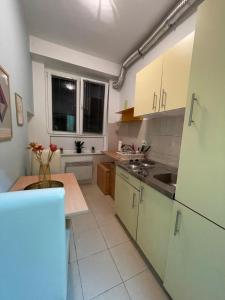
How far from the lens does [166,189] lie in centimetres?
108

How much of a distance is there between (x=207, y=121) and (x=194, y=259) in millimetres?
856

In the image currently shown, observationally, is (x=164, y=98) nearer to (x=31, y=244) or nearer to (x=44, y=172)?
(x=44, y=172)

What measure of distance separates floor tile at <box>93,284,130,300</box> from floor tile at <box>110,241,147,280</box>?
101 millimetres

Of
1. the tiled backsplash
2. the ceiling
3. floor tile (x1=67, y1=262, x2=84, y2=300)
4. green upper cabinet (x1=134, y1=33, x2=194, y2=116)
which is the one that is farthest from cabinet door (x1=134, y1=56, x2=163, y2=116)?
floor tile (x1=67, y1=262, x2=84, y2=300)

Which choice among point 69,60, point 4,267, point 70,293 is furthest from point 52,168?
point 69,60

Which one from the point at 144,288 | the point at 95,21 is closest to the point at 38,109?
the point at 95,21

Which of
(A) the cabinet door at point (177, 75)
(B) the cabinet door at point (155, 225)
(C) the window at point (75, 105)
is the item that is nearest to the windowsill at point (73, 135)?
(C) the window at point (75, 105)

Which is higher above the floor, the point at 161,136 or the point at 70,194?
the point at 161,136

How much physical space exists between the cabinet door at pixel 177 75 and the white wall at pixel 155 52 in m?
0.53

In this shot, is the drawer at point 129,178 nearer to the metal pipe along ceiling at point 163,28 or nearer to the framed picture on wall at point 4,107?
the framed picture on wall at point 4,107

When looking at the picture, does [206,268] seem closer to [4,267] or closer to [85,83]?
[4,267]

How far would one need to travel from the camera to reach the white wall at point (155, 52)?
5.09 ft

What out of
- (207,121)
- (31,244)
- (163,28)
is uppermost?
(163,28)

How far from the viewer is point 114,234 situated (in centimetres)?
177
